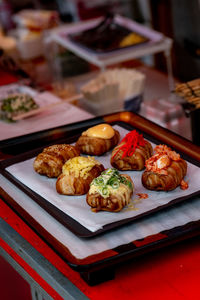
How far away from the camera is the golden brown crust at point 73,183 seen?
143 cm

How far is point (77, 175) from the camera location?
57.5 inches

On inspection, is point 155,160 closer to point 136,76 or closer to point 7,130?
point 7,130

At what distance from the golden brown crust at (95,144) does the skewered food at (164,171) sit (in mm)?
209

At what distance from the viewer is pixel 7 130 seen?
2152 mm

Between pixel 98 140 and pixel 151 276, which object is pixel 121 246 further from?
pixel 98 140

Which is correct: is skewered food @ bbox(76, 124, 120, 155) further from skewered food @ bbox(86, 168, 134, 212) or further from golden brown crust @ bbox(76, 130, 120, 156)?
skewered food @ bbox(86, 168, 134, 212)

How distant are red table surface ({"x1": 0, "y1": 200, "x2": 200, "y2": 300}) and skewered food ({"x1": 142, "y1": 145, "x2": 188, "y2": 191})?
0.15 metres

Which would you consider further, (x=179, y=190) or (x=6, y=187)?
(x=6, y=187)

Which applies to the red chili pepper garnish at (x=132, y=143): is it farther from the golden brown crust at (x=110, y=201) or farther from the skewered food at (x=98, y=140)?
the golden brown crust at (x=110, y=201)

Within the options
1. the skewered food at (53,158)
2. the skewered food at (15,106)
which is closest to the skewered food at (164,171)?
the skewered food at (53,158)

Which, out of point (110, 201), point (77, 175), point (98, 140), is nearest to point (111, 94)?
point (98, 140)

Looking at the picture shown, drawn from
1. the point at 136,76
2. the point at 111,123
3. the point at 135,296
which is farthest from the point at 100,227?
the point at 136,76

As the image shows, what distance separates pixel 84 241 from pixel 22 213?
223mm

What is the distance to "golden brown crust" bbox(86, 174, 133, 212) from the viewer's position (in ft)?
4.40
